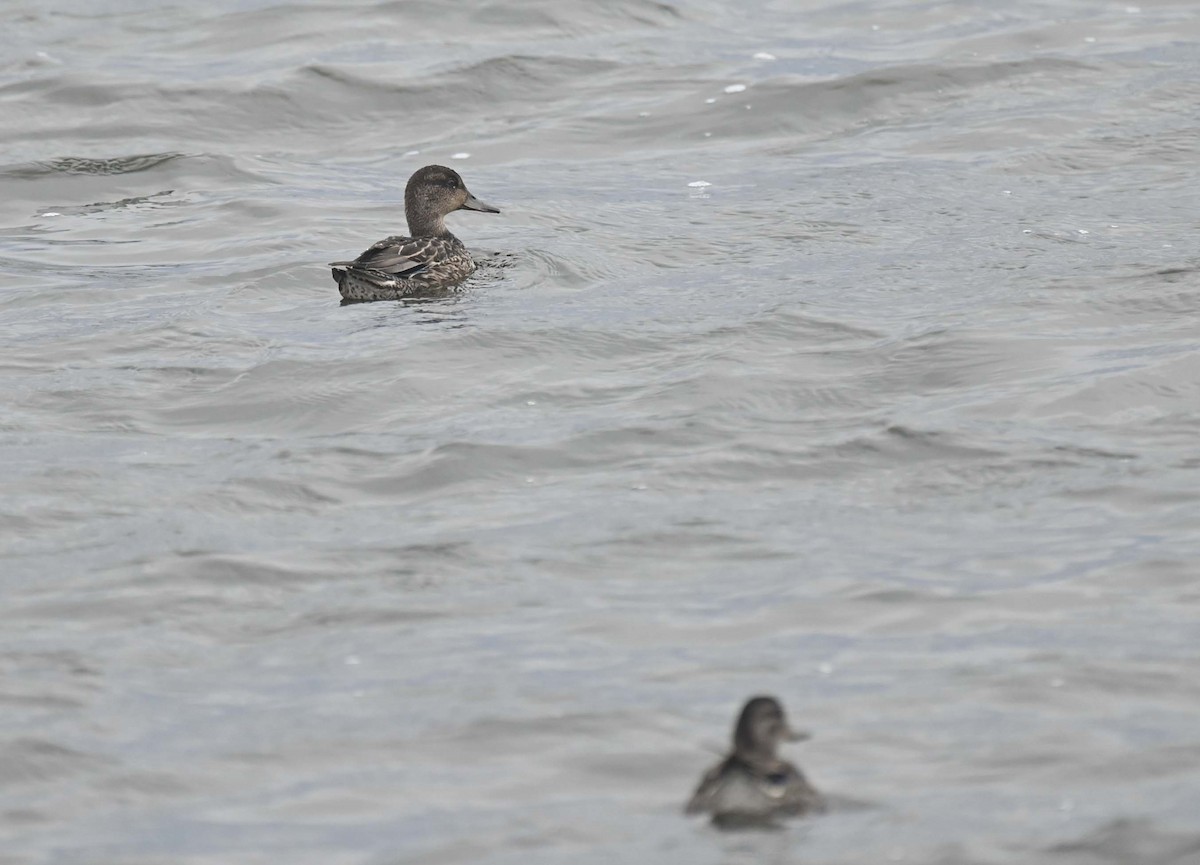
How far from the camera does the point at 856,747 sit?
6.16 meters

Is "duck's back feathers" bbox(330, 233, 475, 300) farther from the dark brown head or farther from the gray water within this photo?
the dark brown head

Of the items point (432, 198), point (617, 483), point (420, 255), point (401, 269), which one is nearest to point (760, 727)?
point (617, 483)

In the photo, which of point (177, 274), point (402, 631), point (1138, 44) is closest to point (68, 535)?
point (402, 631)

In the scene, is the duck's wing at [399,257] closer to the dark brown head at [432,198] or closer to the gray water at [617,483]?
the gray water at [617,483]

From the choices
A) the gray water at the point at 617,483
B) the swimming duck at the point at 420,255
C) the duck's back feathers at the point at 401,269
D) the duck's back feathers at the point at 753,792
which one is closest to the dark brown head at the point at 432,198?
the swimming duck at the point at 420,255

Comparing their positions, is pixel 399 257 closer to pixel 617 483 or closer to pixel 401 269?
pixel 401 269

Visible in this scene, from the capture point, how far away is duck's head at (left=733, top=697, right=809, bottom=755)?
5.45 m

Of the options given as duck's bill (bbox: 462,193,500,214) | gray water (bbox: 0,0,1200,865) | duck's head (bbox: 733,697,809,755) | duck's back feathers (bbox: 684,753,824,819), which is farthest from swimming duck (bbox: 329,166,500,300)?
duck's head (bbox: 733,697,809,755)

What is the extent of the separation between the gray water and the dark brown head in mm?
540

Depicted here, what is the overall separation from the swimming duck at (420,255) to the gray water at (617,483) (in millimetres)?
226

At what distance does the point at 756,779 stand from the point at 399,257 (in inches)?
296

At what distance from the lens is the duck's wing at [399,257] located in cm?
1231

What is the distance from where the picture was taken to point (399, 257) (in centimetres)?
1254

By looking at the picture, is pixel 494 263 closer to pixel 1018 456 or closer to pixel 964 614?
pixel 1018 456
